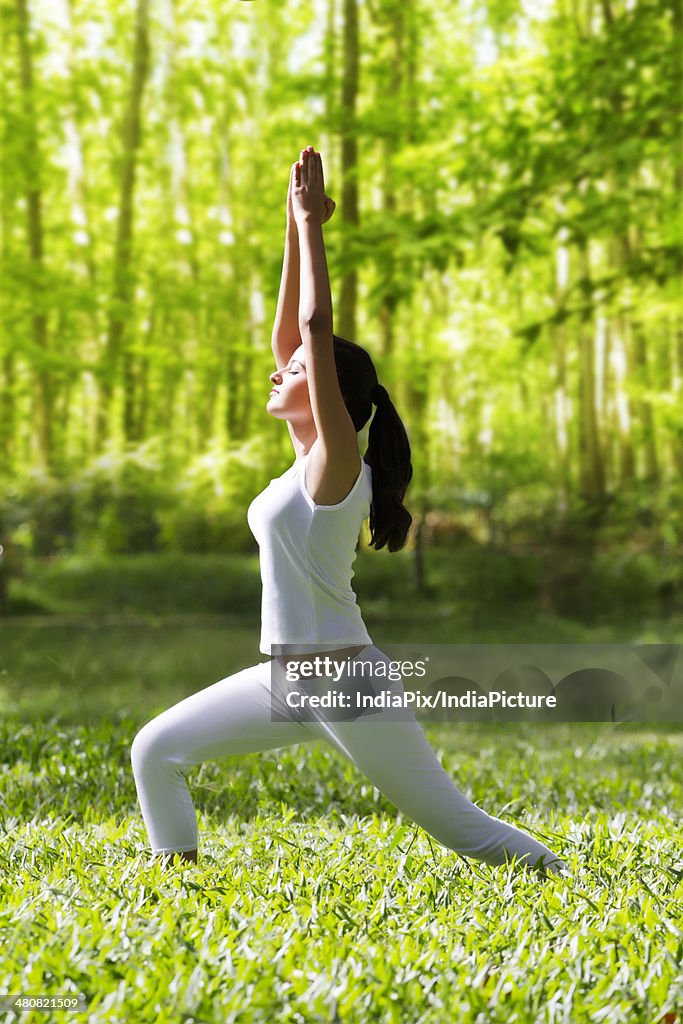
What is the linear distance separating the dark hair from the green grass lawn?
0.87 meters

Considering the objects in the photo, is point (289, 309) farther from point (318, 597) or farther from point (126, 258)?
point (126, 258)

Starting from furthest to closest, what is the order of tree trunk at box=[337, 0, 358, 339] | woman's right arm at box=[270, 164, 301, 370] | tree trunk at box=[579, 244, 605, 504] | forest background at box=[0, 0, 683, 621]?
tree trunk at box=[579, 244, 605, 504] → forest background at box=[0, 0, 683, 621] → tree trunk at box=[337, 0, 358, 339] → woman's right arm at box=[270, 164, 301, 370]

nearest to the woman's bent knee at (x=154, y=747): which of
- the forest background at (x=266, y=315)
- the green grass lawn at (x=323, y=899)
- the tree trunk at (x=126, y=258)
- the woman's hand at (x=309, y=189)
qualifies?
the green grass lawn at (x=323, y=899)

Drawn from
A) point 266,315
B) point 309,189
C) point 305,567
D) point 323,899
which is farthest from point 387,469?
point 266,315

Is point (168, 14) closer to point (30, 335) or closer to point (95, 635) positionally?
point (30, 335)

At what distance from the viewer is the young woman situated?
8.25ft

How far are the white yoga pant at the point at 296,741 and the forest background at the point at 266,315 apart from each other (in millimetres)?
8574

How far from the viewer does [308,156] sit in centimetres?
251

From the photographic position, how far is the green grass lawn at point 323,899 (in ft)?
6.89

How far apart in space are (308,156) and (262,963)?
166 centimetres

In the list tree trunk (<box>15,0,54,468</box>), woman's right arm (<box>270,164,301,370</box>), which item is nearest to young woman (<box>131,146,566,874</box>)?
woman's right arm (<box>270,164,301,370</box>)

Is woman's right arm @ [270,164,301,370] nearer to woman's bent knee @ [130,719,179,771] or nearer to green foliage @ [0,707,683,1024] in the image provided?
woman's bent knee @ [130,719,179,771]

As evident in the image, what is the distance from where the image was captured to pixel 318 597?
256 centimetres

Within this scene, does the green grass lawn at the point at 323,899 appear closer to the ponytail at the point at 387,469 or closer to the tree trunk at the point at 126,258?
the ponytail at the point at 387,469
